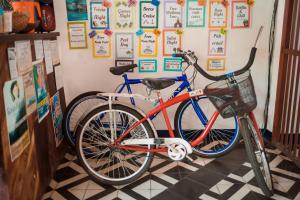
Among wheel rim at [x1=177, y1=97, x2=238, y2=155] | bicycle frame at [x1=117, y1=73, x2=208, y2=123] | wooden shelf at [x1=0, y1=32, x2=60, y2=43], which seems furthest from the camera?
wheel rim at [x1=177, y1=97, x2=238, y2=155]

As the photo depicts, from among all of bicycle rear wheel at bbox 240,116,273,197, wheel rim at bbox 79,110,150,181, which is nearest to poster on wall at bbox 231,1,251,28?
bicycle rear wheel at bbox 240,116,273,197

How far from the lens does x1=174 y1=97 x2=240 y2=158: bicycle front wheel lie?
2727 millimetres

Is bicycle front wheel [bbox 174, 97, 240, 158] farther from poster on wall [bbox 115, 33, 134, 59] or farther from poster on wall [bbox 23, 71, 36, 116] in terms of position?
poster on wall [bbox 23, 71, 36, 116]

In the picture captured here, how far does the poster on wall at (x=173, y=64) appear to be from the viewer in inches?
115

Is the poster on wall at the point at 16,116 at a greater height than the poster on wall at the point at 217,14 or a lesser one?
lesser

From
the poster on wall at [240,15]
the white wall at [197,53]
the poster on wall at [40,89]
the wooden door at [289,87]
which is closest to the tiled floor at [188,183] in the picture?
the wooden door at [289,87]

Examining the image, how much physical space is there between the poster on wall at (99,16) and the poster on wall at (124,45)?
17 centimetres

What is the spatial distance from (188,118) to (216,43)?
0.84m

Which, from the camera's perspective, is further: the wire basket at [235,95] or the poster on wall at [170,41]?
the poster on wall at [170,41]

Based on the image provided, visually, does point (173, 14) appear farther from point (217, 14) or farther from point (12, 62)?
point (12, 62)

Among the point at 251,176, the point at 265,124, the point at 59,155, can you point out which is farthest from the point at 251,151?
the point at 59,155

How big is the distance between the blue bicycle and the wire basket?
58 centimetres

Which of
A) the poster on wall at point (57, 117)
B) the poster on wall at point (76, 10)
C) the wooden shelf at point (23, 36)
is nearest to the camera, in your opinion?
the wooden shelf at point (23, 36)

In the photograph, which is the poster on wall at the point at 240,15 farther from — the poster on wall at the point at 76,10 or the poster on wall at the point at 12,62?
the poster on wall at the point at 12,62
